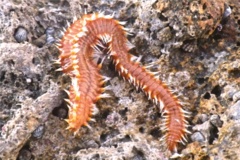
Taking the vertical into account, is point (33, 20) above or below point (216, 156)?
above

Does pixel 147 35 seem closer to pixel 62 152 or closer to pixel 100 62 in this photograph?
pixel 100 62

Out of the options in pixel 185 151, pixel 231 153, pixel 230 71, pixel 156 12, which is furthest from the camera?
pixel 156 12

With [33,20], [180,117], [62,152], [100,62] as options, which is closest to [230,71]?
[180,117]

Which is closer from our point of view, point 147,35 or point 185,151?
point 185,151

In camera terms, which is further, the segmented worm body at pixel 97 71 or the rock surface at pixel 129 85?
the segmented worm body at pixel 97 71
